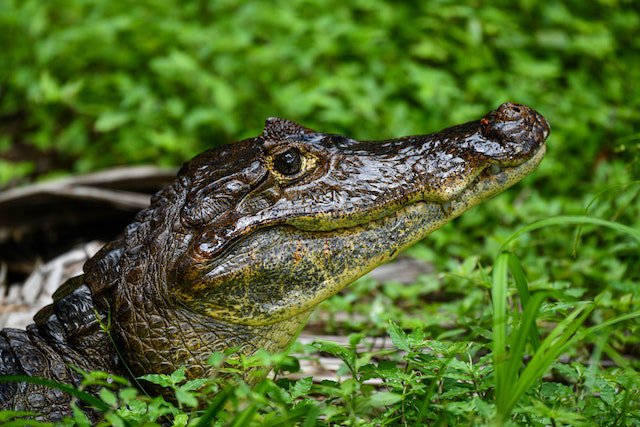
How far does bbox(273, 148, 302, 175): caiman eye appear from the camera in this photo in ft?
8.71

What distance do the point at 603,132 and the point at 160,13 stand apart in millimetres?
3528

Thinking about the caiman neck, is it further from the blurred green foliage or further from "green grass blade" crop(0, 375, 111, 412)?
the blurred green foliage

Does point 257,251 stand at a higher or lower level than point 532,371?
higher

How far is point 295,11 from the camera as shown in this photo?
628cm

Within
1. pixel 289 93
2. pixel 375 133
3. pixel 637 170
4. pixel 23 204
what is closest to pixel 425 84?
pixel 375 133

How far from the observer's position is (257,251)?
255 cm

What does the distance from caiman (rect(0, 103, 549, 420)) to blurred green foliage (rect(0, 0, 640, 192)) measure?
2796 millimetres

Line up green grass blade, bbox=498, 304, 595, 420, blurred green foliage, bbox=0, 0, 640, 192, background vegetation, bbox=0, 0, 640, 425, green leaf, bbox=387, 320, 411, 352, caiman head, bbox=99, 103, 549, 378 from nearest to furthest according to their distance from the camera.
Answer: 1. green grass blade, bbox=498, 304, 595, 420
2. green leaf, bbox=387, 320, 411, 352
3. caiman head, bbox=99, 103, 549, 378
4. background vegetation, bbox=0, 0, 640, 425
5. blurred green foliage, bbox=0, 0, 640, 192

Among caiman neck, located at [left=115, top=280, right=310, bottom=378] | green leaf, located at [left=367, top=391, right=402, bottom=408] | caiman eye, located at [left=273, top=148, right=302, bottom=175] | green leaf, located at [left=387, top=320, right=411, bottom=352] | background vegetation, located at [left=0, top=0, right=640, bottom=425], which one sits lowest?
green leaf, located at [left=367, top=391, right=402, bottom=408]

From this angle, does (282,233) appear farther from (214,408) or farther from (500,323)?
(500,323)

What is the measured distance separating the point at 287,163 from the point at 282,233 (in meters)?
0.24

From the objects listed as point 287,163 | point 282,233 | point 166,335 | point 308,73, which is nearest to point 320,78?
point 308,73

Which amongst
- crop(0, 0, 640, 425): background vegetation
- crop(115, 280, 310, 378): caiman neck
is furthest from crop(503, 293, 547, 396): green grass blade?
crop(0, 0, 640, 425): background vegetation

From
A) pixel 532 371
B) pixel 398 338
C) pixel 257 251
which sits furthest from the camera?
pixel 257 251
